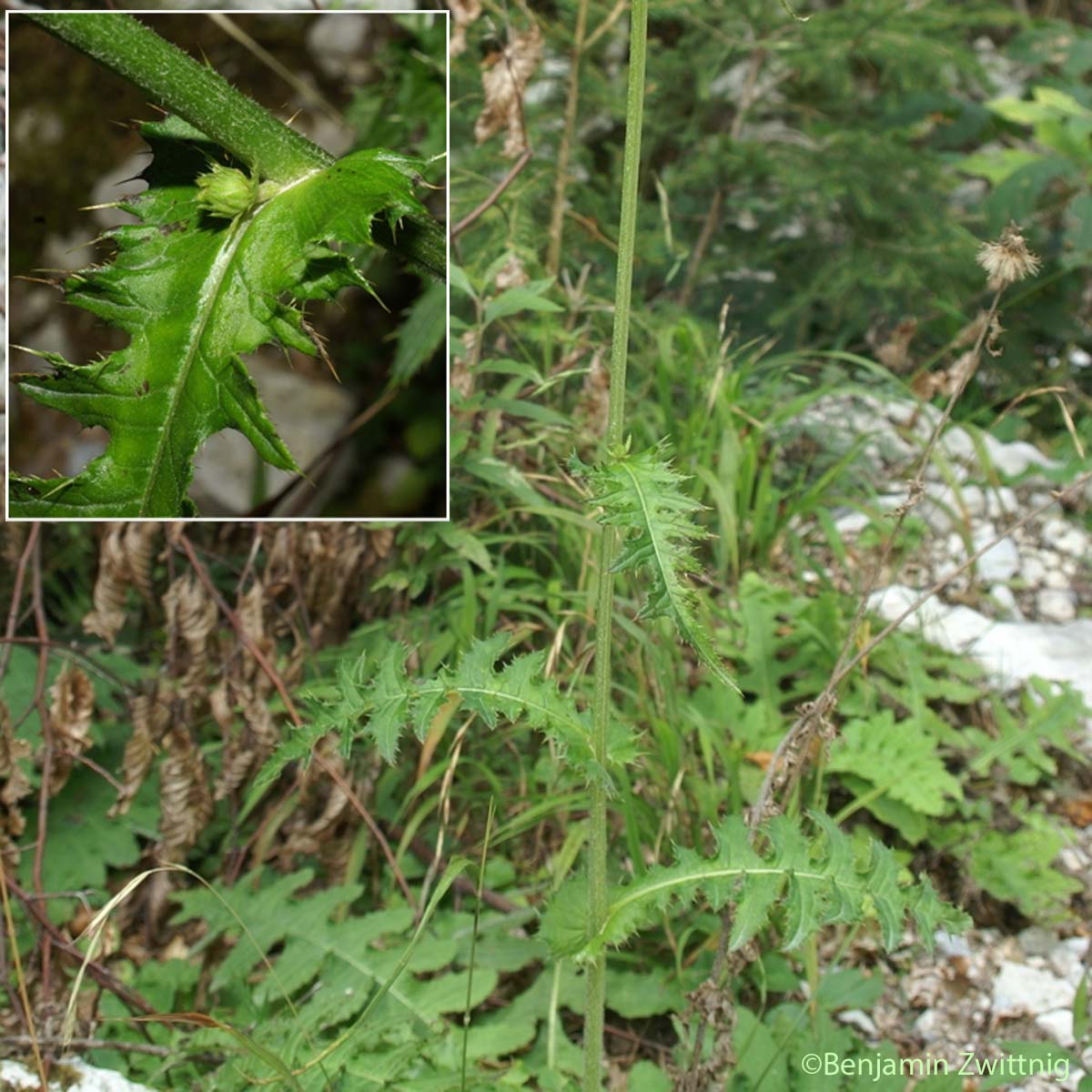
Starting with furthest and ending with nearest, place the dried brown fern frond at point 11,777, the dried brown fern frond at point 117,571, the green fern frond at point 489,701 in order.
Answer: the dried brown fern frond at point 117,571 → the dried brown fern frond at point 11,777 → the green fern frond at point 489,701

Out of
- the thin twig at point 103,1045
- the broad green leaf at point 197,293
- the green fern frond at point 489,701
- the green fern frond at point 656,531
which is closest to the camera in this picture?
the green fern frond at point 656,531

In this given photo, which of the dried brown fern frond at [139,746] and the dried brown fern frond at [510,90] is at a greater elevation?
the dried brown fern frond at [510,90]

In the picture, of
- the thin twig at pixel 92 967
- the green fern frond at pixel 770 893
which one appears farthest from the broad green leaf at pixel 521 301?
the thin twig at pixel 92 967

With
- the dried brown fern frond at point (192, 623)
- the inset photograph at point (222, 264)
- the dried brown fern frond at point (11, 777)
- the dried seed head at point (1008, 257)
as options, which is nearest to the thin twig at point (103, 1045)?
the dried brown fern frond at point (11, 777)

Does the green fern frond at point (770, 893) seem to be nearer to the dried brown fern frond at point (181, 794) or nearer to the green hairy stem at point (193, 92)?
the green hairy stem at point (193, 92)

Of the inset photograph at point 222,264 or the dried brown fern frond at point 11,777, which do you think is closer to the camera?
the inset photograph at point 222,264

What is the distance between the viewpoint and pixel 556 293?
7.88 feet

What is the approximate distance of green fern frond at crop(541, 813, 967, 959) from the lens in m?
1.24

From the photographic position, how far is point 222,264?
1350 mm

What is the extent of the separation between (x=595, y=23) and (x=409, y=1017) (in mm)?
2036

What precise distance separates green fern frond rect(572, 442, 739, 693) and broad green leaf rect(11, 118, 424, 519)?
1.26 feet

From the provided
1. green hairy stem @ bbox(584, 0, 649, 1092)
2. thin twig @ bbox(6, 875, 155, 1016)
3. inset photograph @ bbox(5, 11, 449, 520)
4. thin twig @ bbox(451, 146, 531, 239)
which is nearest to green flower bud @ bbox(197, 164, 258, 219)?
inset photograph @ bbox(5, 11, 449, 520)

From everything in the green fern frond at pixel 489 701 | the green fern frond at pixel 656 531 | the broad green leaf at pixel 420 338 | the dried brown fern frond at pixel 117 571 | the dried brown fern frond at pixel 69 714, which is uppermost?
the green fern frond at pixel 656 531

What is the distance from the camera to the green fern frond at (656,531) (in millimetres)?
1047
